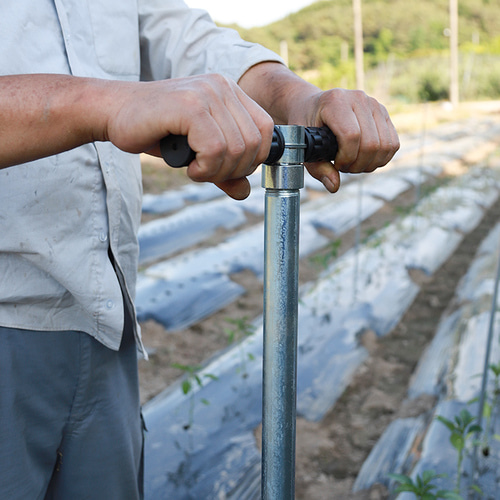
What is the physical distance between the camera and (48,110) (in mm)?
606

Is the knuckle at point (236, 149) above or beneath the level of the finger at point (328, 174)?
above

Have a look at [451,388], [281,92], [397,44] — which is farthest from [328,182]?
[397,44]

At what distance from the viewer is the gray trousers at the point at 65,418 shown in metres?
0.87

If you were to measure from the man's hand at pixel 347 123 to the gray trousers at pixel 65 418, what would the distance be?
1.67 feet

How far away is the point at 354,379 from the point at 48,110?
2445 millimetres

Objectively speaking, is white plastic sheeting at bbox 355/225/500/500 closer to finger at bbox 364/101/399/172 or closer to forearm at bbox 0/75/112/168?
finger at bbox 364/101/399/172

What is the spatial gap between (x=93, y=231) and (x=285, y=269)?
0.40m

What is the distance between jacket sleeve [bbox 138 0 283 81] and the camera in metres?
1.01

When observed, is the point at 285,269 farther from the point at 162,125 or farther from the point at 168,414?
the point at 168,414

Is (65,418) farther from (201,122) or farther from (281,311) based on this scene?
(201,122)

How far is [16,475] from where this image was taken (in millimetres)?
870

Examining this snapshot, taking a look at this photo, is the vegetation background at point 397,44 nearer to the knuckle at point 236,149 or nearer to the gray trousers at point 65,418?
the gray trousers at point 65,418

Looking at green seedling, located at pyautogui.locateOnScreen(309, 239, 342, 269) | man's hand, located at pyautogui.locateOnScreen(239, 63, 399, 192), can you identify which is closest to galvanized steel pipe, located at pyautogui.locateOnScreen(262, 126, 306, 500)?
man's hand, located at pyautogui.locateOnScreen(239, 63, 399, 192)

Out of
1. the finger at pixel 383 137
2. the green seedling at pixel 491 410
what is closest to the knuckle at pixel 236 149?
the finger at pixel 383 137
